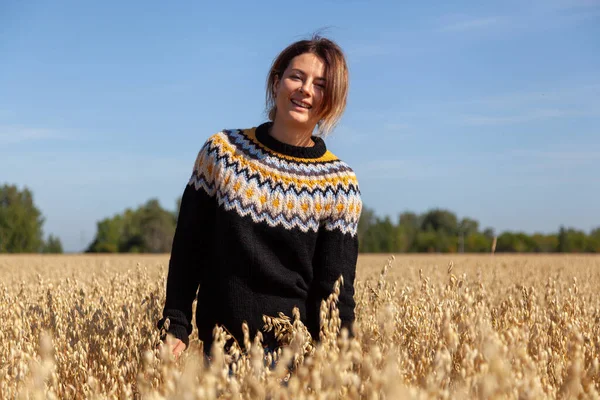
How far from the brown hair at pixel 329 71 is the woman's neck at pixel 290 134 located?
0.13m

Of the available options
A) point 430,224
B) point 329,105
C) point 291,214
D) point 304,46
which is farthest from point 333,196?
point 430,224

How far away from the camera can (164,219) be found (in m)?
66.8

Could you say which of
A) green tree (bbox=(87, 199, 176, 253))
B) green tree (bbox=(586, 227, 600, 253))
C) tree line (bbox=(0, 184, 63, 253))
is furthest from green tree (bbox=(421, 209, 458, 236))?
tree line (bbox=(0, 184, 63, 253))

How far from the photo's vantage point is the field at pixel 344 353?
1334 millimetres

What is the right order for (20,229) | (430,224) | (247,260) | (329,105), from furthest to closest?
(430,224) → (20,229) → (329,105) → (247,260)

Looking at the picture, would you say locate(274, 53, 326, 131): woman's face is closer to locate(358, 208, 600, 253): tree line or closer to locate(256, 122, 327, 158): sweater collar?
locate(256, 122, 327, 158): sweater collar

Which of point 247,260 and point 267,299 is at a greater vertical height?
point 247,260

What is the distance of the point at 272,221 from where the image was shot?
277cm

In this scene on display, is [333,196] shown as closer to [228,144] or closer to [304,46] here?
[228,144]

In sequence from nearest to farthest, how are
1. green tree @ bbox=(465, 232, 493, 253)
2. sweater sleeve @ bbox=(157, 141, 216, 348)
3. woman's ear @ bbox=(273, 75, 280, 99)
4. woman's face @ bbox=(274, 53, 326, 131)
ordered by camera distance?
1. sweater sleeve @ bbox=(157, 141, 216, 348)
2. woman's face @ bbox=(274, 53, 326, 131)
3. woman's ear @ bbox=(273, 75, 280, 99)
4. green tree @ bbox=(465, 232, 493, 253)

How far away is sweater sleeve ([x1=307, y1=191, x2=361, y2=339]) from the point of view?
2.77 meters

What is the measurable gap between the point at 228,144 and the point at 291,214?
Result: 1.49ft

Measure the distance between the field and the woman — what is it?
172mm

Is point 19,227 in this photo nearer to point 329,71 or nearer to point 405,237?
point 405,237
